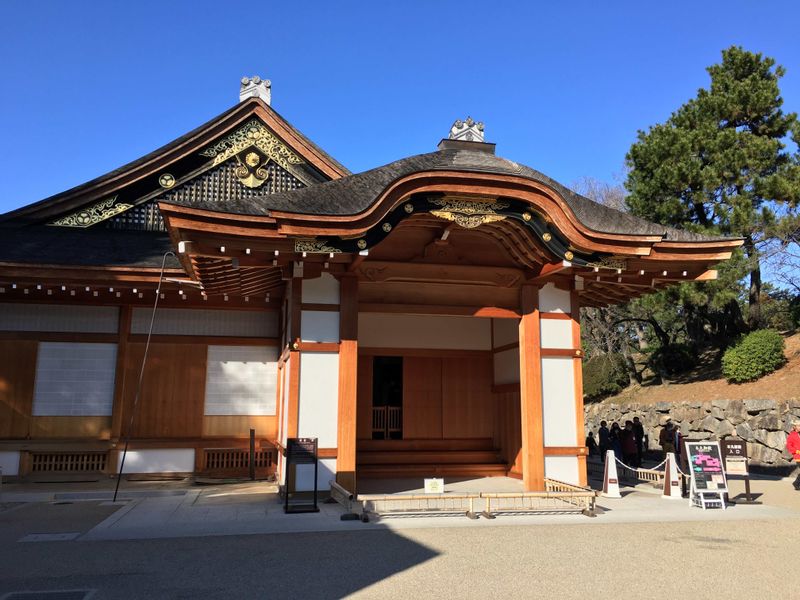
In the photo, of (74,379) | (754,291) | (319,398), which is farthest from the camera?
(754,291)

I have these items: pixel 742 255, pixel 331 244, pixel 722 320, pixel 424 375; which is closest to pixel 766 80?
pixel 742 255

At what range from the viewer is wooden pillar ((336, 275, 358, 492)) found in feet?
33.6

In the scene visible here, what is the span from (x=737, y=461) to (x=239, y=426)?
381 inches

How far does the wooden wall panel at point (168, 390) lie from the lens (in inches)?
515

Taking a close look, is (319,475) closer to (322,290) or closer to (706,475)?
(322,290)

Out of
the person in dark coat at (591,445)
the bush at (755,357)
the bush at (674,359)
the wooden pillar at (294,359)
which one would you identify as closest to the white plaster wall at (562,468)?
the wooden pillar at (294,359)

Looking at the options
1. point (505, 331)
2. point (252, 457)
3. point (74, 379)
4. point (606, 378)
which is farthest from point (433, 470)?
point (606, 378)

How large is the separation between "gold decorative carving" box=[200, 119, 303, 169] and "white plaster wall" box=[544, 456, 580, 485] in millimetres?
9404

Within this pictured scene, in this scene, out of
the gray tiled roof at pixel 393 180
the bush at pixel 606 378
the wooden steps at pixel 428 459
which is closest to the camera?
the gray tiled roof at pixel 393 180

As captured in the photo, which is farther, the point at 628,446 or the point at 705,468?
the point at 628,446

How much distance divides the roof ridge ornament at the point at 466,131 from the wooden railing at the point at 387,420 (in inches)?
252

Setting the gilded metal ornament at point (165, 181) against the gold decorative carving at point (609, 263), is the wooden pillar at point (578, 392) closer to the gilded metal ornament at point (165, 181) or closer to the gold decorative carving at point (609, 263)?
the gold decorative carving at point (609, 263)

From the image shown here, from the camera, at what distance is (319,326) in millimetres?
10656

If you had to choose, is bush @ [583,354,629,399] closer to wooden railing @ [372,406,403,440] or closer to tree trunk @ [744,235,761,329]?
tree trunk @ [744,235,761,329]
